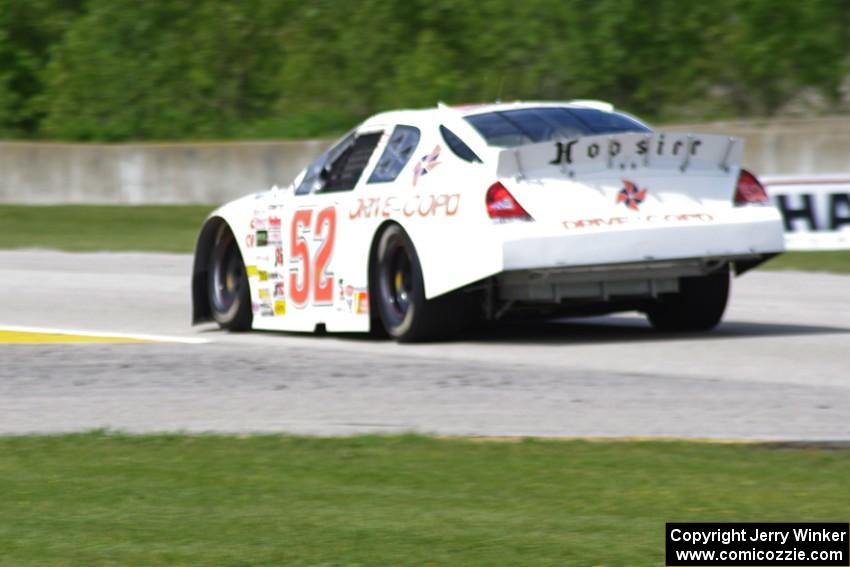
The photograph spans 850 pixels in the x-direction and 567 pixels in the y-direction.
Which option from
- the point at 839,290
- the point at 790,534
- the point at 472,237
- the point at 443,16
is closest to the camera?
the point at 790,534

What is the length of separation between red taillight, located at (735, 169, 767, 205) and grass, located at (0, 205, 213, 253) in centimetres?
1075

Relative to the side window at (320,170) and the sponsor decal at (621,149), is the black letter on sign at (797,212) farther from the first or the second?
the sponsor decal at (621,149)

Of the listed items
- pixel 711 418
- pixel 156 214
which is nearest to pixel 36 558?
pixel 711 418

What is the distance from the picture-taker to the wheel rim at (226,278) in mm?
12500

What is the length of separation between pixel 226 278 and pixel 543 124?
3049mm

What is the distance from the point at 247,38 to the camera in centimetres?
3072

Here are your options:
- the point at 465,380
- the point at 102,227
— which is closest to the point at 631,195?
the point at 465,380

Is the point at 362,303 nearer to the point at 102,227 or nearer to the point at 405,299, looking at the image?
the point at 405,299

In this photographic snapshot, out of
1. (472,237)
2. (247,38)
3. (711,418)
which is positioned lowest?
(711,418)

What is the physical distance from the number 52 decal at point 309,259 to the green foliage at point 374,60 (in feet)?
48.9

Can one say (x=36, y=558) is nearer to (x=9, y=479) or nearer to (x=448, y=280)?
(x=9, y=479)

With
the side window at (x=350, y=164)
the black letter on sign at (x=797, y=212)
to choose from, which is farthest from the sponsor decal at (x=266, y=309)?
the black letter on sign at (x=797, y=212)

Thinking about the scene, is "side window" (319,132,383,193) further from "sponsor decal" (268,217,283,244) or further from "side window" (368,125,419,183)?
"sponsor decal" (268,217,283,244)

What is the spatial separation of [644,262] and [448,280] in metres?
1.18
